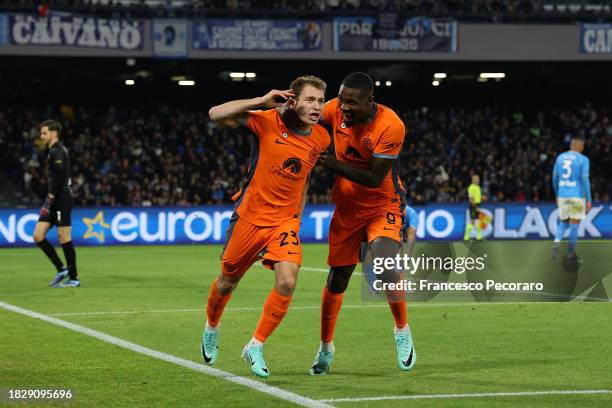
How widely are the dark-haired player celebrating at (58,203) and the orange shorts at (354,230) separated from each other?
795 cm

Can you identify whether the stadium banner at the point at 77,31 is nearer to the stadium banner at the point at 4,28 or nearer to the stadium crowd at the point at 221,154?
the stadium banner at the point at 4,28

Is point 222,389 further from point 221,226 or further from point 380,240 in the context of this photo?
point 221,226

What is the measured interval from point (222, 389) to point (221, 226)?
871 inches

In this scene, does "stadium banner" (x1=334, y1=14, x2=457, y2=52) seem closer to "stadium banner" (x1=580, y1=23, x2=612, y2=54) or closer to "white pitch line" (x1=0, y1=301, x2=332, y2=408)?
"stadium banner" (x1=580, y1=23, x2=612, y2=54)

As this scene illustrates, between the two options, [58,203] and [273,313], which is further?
[58,203]

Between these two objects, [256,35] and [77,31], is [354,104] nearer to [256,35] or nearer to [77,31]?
[77,31]

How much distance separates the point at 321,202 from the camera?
33.5 m

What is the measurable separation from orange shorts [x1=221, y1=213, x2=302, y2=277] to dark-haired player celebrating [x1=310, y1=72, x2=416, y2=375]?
52 cm

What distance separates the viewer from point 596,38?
3741cm

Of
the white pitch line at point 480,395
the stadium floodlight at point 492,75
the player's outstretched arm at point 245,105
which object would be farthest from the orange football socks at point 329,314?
the stadium floodlight at point 492,75

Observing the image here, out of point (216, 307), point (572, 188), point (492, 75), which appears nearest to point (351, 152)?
point (216, 307)

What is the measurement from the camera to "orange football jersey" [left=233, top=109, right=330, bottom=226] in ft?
26.0

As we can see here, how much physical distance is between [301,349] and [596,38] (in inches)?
1197

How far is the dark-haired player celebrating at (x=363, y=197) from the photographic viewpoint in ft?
26.7
